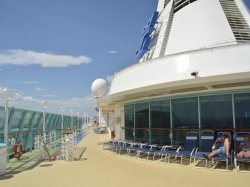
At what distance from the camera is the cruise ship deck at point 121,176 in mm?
6195

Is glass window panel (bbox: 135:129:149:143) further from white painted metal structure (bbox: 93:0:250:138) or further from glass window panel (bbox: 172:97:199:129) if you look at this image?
glass window panel (bbox: 172:97:199:129)

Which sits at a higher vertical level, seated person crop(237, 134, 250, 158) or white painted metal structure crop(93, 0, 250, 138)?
white painted metal structure crop(93, 0, 250, 138)

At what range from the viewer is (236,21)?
1171 cm

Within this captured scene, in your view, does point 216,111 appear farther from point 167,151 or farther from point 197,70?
point 167,151

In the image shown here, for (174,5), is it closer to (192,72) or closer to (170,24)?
(170,24)

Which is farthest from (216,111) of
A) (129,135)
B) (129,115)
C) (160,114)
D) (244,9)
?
(244,9)

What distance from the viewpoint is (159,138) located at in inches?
400

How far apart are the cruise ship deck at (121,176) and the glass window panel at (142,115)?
2286 mm

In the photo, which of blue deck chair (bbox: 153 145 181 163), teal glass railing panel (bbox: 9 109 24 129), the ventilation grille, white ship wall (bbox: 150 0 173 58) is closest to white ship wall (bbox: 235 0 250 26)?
the ventilation grille

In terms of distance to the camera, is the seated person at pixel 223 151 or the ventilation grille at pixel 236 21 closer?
the seated person at pixel 223 151

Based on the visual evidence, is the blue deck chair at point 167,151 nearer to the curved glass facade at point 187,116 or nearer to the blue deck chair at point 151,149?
the blue deck chair at point 151,149

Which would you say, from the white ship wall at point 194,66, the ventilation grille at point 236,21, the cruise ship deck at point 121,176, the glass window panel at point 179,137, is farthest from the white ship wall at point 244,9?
the cruise ship deck at point 121,176

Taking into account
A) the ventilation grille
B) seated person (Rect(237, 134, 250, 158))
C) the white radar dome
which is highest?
the ventilation grille

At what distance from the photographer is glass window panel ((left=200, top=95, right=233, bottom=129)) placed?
27.8ft
